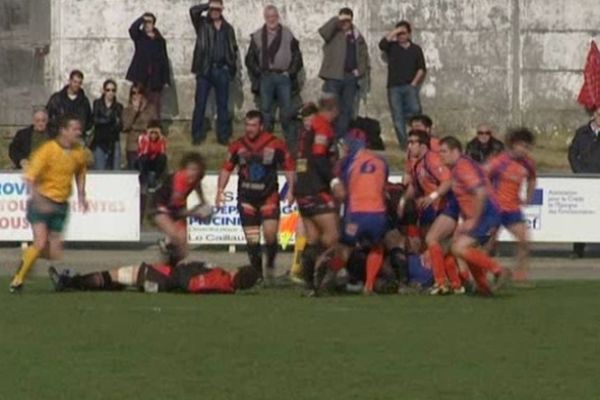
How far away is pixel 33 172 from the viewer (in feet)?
66.3

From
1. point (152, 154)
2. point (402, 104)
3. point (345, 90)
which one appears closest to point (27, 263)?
point (152, 154)

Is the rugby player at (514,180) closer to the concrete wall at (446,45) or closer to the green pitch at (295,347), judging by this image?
the green pitch at (295,347)

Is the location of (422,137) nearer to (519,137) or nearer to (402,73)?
(519,137)

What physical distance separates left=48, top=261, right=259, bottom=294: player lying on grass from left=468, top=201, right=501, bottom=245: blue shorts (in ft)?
7.24

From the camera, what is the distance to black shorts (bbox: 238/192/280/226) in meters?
22.3

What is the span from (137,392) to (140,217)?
→ 47.1 feet

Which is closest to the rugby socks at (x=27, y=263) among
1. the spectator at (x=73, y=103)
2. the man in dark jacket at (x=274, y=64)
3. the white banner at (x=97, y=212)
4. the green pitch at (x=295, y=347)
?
the green pitch at (x=295, y=347)

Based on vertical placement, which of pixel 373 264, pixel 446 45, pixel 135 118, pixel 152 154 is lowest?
pixel 373 264

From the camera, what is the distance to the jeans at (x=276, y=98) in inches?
1233

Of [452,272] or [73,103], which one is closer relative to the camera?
[452,272]

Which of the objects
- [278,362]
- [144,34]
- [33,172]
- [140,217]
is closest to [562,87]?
[144,34]

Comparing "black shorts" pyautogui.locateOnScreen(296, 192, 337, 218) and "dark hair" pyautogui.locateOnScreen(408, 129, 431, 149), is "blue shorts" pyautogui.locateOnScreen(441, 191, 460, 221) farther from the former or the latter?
"black shorts" pyautogui.locateOnScreen(296, 192, 337, 218)

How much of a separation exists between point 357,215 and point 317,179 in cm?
68

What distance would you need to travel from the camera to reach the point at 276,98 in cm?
3161
